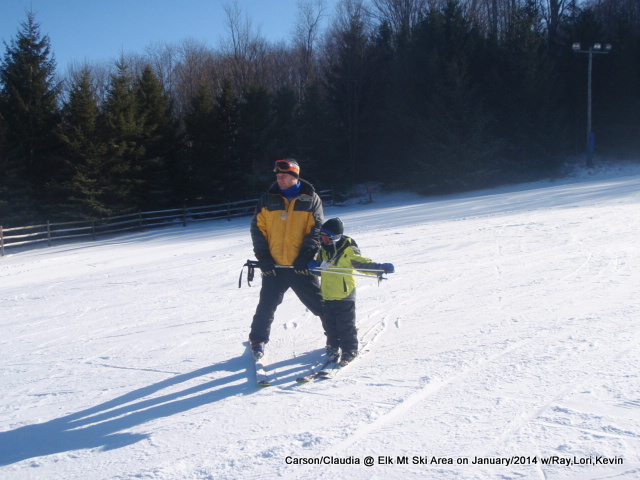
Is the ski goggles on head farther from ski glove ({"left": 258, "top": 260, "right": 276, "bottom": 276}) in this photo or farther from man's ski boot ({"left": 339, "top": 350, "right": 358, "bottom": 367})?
man's ski boot ({"left": 339, "top": 350, "right": 358, "bottom": 367})

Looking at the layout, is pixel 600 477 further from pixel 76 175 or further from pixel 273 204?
pixel 76 175

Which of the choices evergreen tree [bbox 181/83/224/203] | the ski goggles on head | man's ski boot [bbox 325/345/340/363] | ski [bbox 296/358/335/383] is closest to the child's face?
the ski goggles on head

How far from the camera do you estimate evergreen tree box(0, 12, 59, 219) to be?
23.5 metres

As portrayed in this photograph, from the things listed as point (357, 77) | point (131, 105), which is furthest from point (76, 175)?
point (357, 77)

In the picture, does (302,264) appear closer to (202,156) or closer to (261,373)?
(261,373)

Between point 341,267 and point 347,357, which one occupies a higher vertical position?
point 341,267

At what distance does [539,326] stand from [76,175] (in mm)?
21845

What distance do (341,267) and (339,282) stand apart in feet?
0.43

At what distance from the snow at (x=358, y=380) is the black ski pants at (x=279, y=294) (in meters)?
0.37

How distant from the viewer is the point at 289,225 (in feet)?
15.4

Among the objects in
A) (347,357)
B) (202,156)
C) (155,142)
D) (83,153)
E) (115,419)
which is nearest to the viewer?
(115,419)

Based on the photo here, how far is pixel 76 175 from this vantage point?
898 inches

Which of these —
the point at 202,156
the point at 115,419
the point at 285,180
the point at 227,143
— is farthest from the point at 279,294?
the point at 227,143

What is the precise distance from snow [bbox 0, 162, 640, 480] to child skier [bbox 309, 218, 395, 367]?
25 centimetres
